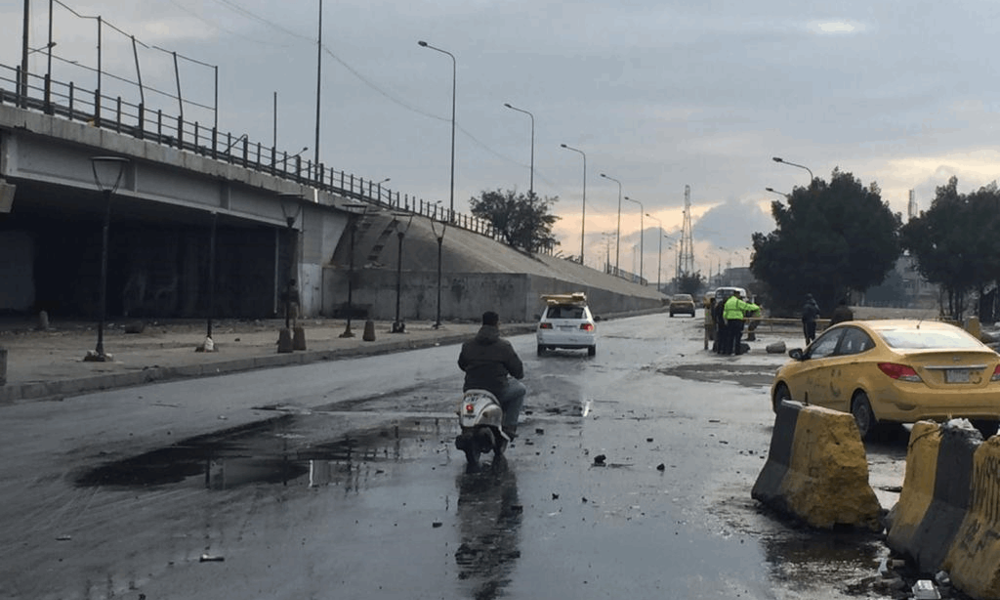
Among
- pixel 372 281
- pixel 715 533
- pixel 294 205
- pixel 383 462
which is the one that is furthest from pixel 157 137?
pixel 715 533

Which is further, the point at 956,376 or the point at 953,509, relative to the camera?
the point at 956,376

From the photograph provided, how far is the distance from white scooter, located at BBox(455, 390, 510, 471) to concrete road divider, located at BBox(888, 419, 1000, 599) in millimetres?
4512

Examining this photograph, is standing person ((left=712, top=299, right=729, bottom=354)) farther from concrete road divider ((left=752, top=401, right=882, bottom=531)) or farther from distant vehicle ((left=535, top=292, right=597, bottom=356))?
concrete road divider ((left=752, top=401, right=882, bottom=531))

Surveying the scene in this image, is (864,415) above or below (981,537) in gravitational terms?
above

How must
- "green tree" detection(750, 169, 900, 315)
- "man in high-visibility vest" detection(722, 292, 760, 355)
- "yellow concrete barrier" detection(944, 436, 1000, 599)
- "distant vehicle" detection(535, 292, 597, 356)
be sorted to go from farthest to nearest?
"green tree" detection(750, 169, 900, 315), "man in high-visibility vest" detection(722, 292, 760, 355), "distant vehicle" detection(535, 292, 597, 356), "yellow concrete barrier" detection(944, 436, 1000, 599)

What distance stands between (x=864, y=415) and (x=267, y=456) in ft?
22.7

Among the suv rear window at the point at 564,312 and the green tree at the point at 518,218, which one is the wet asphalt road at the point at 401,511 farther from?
the green tree at the point at 518,218

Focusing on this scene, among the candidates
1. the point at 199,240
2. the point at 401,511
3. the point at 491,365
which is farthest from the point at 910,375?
the point at 199,240

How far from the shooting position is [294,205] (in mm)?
62406

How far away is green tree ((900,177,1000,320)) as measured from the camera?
70875 millimetres

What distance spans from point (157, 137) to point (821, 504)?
42.2 meters

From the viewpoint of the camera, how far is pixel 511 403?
527 inches

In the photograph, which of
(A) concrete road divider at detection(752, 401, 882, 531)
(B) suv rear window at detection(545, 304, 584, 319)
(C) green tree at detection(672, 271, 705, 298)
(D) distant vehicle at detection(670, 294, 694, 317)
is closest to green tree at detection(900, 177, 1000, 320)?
(D) distant vehicle at detection(670, 294, 694, 317)

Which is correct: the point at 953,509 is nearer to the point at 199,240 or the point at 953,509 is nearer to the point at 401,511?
the point at 401,511
